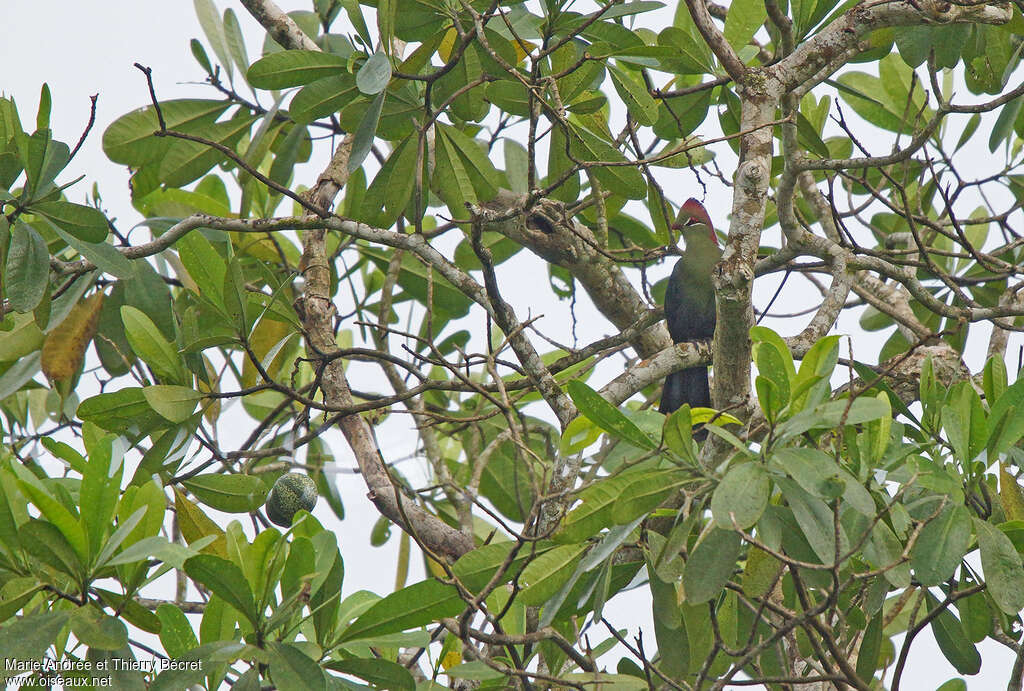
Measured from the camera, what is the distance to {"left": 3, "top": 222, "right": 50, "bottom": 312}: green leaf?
7.93 ft

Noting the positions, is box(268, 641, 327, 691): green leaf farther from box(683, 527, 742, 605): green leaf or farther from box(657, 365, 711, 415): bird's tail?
box(657, 365, 711, 415): bird's tail

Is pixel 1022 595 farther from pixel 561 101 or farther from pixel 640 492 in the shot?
pixel 561 101

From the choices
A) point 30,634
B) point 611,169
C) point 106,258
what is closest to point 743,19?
point 611,169

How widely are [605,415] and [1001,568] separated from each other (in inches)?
35.8

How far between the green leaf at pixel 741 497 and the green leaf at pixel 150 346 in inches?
67.2

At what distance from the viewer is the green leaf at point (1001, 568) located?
1908 millimetres

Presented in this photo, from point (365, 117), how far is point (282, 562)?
4.13 feet

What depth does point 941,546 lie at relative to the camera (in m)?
1.93

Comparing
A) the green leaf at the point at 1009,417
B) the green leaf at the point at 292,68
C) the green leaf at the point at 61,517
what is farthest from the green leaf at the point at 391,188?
the green leaf at the point at 1009,417

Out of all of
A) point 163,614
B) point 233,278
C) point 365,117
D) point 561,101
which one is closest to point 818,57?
point 561,101

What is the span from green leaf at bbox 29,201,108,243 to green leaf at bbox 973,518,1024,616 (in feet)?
7.48

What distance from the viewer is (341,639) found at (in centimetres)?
212

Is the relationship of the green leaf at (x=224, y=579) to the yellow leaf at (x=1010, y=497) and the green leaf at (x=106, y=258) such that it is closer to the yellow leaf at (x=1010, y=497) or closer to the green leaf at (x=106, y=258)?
the green leaf at (x=106, y=258)

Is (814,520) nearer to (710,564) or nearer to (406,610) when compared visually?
(710,564)
